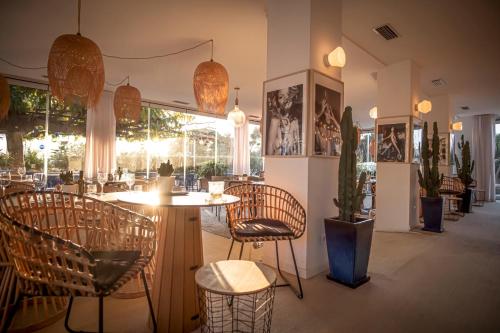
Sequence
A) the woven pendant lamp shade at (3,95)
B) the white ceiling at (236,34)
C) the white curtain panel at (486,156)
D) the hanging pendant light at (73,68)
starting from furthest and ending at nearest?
1. the white curtain panel at (486,156)
2. the woven pendant lamp shade at (3,95)
3. the white ceiling at (236,34)
4. the hanging pendant light at (73,68)

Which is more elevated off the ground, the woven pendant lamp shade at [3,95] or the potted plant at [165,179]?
→ the woven pendant lamp shade at [3,95]

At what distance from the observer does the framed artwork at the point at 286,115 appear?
9.27ft

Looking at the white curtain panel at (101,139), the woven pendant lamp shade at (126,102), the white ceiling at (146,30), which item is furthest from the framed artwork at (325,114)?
the white curtain panel at (101,139)

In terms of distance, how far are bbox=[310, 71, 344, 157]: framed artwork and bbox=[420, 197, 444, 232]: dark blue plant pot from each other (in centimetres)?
293

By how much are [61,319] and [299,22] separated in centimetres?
338

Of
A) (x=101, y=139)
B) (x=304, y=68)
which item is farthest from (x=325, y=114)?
(x=101, y=139)

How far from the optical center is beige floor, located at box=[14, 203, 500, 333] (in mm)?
1914

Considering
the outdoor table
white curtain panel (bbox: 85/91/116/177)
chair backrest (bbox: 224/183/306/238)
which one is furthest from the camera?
white curtain panel (bbox: 85/91/116/177)

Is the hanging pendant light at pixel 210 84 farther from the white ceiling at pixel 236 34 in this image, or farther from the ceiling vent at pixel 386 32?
the ceiling vent at pixel 386 32

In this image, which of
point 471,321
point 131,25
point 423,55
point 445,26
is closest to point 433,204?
point 423,55

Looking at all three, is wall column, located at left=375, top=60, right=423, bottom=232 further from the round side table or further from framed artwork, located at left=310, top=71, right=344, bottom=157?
the round side table

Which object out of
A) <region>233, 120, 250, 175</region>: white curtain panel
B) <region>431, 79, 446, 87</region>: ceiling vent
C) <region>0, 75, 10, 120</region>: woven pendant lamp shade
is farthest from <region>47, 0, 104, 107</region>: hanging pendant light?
<region>233, 120, 250, 175</region>: white curtain panel

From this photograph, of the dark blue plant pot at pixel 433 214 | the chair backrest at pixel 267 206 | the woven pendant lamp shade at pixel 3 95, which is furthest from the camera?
the dark blue plant pot at pixel 433 214

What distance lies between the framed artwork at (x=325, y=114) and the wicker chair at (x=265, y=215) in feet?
2.03
